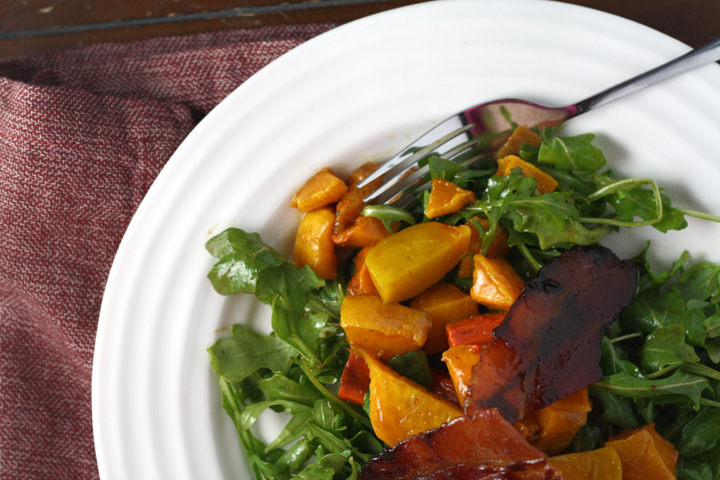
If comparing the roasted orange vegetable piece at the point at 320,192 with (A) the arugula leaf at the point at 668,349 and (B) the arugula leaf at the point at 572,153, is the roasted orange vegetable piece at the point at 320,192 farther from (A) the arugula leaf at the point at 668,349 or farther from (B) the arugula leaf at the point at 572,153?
(A) the arugula leaf at the point at 668,349

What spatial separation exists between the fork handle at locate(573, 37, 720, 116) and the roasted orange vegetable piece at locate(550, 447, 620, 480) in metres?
0.95

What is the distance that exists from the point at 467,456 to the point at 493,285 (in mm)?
444

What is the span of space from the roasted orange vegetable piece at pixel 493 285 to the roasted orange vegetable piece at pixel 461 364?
0.44 ft

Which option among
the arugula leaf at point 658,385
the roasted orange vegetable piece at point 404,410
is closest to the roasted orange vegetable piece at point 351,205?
the roasted orange vegetable piece at point 404,410

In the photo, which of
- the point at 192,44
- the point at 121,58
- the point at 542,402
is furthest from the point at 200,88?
the point at 542,402

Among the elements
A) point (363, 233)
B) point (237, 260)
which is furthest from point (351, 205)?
point (237, 260)

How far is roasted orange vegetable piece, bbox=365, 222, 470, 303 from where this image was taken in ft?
5.17

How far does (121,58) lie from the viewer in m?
2.04

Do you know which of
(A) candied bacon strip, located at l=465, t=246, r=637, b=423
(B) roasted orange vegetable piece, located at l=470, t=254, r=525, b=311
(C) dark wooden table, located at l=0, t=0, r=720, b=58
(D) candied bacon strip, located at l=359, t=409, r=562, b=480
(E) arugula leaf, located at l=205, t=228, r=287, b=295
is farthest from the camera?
(C) dark wooden table, located at l=0, t=0, r=720, b=58

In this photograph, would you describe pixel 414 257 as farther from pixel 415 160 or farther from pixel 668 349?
pixel 668 349

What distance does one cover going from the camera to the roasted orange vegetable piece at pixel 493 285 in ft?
5.12

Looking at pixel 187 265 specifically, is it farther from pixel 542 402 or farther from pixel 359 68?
pixel 542 402

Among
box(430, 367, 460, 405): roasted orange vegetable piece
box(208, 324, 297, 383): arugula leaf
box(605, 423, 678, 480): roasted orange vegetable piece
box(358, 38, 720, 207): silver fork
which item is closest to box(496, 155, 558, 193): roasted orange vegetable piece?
box(358, 38, 720, 207): silver fork

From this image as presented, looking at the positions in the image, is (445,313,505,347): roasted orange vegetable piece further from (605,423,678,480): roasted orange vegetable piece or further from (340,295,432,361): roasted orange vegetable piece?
(605,423,678,480): roasted orange vegetable piece
